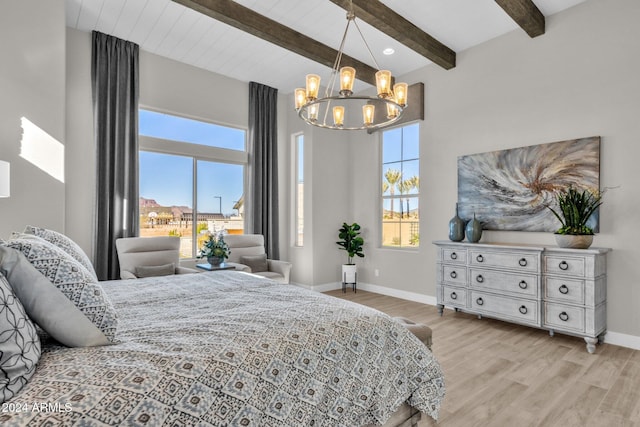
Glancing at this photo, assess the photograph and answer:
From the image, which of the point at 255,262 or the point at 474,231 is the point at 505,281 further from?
the point at 255,262

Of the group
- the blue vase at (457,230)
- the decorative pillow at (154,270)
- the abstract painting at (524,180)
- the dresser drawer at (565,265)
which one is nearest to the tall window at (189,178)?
the decorative pillow at (154,270)

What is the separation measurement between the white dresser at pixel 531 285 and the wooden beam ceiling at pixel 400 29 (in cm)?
235

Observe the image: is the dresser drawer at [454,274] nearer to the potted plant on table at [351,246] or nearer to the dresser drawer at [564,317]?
the dresser drawer at [564,317]

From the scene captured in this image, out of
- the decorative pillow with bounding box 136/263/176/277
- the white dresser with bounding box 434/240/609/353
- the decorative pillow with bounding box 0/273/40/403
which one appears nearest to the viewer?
the decorative pillow with bounding box 0/273/40/403

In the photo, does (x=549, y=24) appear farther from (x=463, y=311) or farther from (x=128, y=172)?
(x=128, y=172)

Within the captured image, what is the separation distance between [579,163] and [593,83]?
814mm

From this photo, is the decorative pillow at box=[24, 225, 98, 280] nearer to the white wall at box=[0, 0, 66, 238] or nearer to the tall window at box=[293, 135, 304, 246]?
the white wall at box=[0, 0, 66, 238]

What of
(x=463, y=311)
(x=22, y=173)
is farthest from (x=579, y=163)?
(x=22, y=173)

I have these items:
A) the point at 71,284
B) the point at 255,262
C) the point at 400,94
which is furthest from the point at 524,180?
the point at 71,284

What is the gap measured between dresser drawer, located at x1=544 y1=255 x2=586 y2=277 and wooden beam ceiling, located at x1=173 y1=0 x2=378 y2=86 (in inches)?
129

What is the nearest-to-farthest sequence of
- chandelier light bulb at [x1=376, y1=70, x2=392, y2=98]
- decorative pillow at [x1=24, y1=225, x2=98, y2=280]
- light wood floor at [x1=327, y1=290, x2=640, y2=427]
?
decorative pillow at [x1=24, y1=225, x2=98, y2=280] → light wood floor at [x1=327, y1=290, x2=640, y2=427] → chandelier light bulb at [x1=376, y1=70, x2=392, y2=98]

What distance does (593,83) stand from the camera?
3.50 metres

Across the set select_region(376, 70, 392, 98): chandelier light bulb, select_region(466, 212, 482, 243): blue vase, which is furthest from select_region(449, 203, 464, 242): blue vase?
select_region(376, 70, 392, 98): chandelier light bulb

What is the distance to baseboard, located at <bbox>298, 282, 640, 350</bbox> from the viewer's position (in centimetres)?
325
